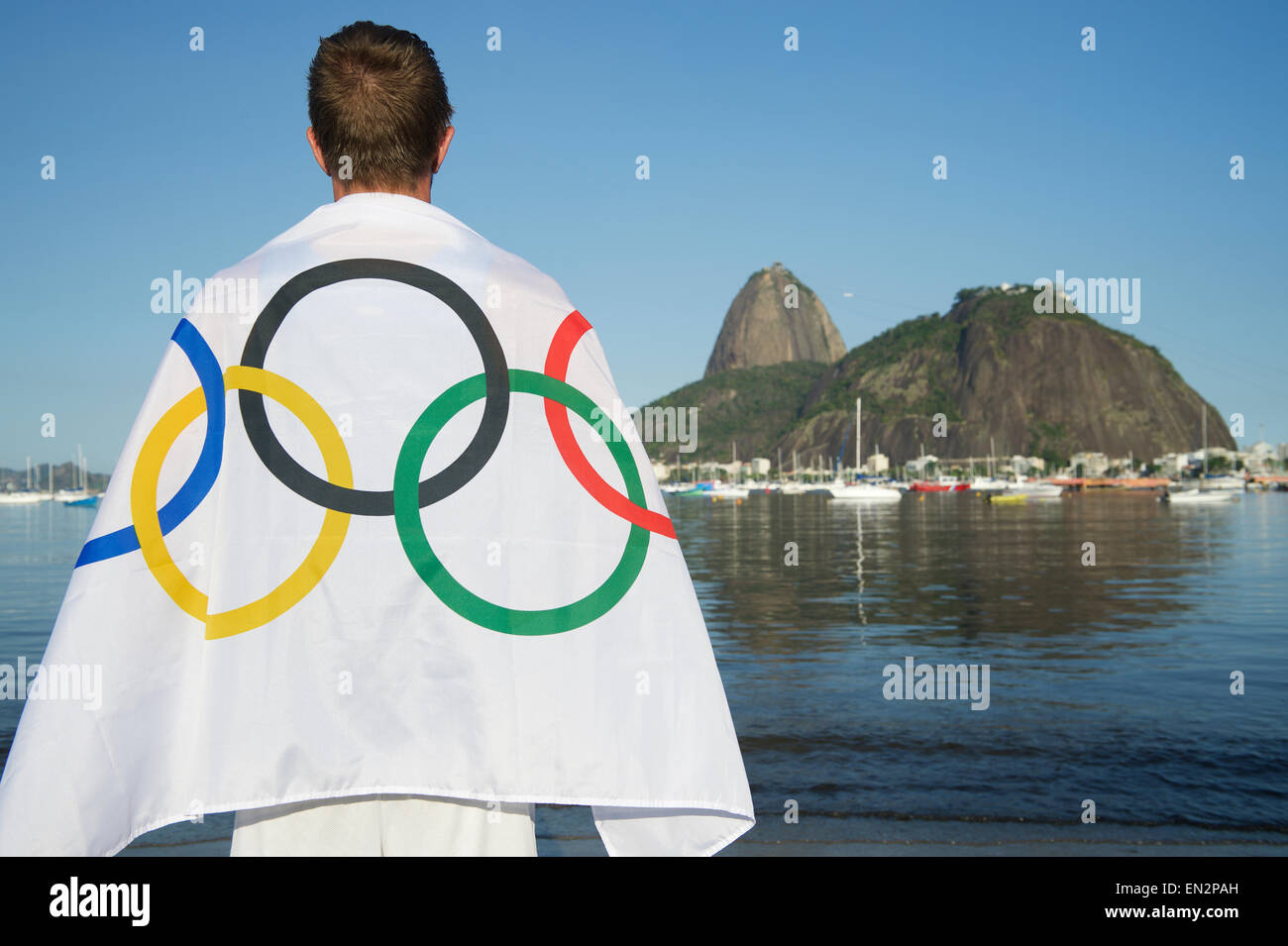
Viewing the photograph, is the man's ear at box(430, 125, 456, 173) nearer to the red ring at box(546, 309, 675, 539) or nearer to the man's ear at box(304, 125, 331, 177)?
the man's ear at box(304, 125, 331, 177)

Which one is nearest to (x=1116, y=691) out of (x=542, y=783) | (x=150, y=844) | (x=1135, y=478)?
(x=150, y=844)

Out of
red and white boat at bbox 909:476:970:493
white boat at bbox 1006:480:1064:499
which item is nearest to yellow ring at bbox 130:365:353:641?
white boat at bbox 1006:480:1064:499

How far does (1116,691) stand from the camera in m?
10.6

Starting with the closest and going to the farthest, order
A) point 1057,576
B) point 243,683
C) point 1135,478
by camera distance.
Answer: point 243,683 → point 1057,576 → point 1135,478

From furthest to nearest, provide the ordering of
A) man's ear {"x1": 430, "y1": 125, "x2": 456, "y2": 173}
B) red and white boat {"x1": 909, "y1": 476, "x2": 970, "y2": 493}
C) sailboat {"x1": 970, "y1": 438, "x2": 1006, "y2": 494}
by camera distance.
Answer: red and white boat {"x1": 909, "y1": 476, "x2": 970, "y2": 493}
sailboat {"x1": 970, "y1": 438, "x2": 1006, "y2": 494}
man's ear {"x1": 430, "y1": 125, "x2": 456, "y2": 173}

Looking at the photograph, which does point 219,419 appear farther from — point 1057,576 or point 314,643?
point 1057,576

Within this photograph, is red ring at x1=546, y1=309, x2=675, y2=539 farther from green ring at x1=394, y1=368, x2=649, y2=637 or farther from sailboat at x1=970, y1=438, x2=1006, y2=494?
sailboat at x1=970, y1=438, x2=1006, y2=494

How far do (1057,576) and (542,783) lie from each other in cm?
2425

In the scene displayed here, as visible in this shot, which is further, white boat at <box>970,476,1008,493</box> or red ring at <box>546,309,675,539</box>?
white boat at <box>970,476,1008,493</box>

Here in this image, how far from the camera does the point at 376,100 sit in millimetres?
1777

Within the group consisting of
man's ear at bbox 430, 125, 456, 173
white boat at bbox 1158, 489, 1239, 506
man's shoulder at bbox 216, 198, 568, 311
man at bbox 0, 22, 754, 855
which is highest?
man's ear at bbox 430, 125, 456, 173

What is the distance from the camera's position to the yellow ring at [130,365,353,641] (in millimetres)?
1682

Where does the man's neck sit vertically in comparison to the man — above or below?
above

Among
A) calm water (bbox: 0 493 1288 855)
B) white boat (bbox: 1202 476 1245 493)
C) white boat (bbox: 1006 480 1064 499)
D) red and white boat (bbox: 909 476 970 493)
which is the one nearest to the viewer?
calm water (bbox: 0 493 1288 855)
